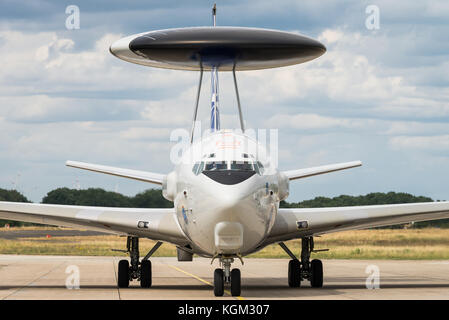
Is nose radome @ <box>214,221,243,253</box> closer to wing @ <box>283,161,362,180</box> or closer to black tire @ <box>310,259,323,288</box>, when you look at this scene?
wing @ <box>283,161,362,180</box>

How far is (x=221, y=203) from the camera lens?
17.9m

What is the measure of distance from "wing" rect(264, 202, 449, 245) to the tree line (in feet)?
192

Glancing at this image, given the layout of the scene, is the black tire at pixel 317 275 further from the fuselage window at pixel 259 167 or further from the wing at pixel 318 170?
the fuselage window at pixel 259 167

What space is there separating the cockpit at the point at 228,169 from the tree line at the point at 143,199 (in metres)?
64.7

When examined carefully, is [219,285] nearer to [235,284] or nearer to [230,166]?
[235,284]

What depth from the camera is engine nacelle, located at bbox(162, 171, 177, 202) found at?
22.1m

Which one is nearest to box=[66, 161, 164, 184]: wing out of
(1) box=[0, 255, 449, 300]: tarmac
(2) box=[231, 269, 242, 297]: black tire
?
(1) box=[0, 255, 449, 300]: tarmac

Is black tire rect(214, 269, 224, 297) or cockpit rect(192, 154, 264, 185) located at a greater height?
cockpit rect(192, 154, 264, 185)

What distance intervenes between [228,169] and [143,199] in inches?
3036

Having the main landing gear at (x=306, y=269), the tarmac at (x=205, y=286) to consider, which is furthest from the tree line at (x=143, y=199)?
the main landing gear at (x=306, y=269)

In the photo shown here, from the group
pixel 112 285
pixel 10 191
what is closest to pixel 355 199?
pixel 10 191

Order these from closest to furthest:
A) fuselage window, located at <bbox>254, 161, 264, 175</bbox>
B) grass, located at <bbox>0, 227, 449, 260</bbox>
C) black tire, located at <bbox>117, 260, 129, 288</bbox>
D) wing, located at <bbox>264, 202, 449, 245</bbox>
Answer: fuselage window, located at <bbox>254, 161, 264, 175</bbox>, wing, located at <bbox>264, 202, 449, 245</bbox>, black tire, located at <bbox>117, 260, 129, 288</bbox>, grass, located at <bbox>0, 227, 449, 260</bbox>

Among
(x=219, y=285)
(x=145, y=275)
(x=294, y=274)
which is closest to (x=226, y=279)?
(x=219, y=285)
